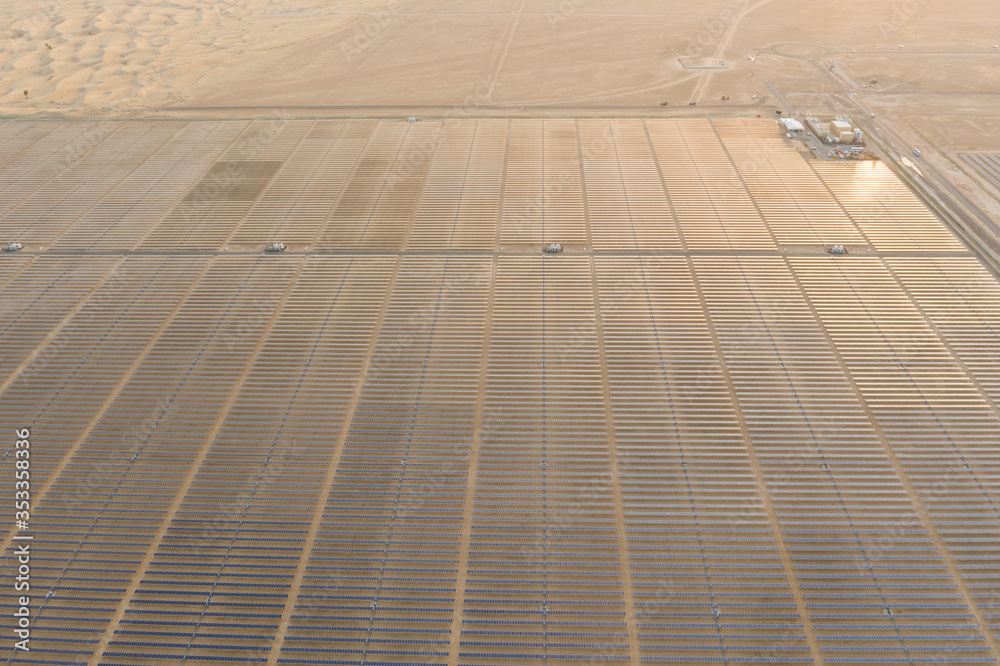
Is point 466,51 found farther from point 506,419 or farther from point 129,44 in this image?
point 506,419

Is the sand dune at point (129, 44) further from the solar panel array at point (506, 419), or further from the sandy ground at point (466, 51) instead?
the solar panel array at point (506, 419)

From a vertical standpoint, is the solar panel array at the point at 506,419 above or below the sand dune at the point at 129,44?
below

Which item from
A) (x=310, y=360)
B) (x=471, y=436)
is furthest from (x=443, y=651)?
(x=310, y=360)

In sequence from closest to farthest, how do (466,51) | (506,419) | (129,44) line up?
1. (506,419)
2. (129,44)
3. (466,51)

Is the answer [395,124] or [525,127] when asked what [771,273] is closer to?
[525,127]

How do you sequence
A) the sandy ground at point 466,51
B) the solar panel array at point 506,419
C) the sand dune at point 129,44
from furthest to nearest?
the sand dune at point 129,44 → the sandy ground at point 466,51 → the solar panel array at point 506,419

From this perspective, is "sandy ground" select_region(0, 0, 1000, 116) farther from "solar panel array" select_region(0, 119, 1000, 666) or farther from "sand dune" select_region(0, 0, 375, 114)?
"solar panel array" select_region(0, 119, 1000, 666)

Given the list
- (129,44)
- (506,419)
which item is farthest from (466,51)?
(506,419)

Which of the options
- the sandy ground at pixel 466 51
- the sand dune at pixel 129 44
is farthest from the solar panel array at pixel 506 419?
the sand dune at pixel 129 44

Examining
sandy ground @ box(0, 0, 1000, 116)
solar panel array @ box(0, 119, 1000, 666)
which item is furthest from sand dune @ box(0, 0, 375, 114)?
solar panel array @ box(0, 119, 1000, 666)
